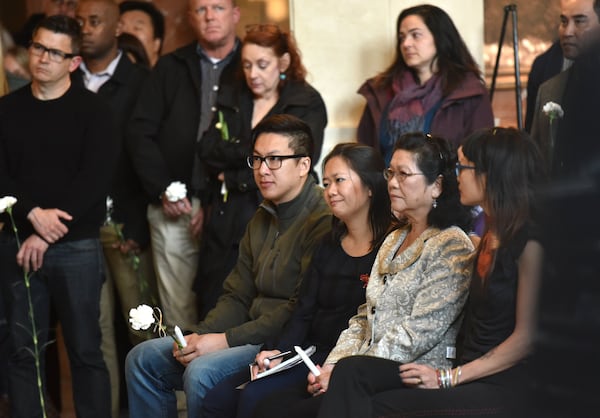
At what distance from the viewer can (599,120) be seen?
0.73 meters

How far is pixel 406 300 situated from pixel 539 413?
6.58 ft

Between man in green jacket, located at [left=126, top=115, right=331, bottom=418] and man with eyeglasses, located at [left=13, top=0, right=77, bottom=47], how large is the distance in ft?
7.67

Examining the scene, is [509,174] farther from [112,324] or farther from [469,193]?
[112,324]

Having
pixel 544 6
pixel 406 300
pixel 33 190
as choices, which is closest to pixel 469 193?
pixel 406 300

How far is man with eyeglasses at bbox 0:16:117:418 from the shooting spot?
12.8 ft

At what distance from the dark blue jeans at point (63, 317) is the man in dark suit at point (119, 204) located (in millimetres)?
420

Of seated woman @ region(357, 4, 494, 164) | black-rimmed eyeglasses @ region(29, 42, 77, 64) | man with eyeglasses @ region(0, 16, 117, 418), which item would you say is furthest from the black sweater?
seated woman @ region(357, 4, 494, 164)

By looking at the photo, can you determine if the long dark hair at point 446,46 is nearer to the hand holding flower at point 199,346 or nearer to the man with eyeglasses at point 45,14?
the hand holding flower at point 199,346

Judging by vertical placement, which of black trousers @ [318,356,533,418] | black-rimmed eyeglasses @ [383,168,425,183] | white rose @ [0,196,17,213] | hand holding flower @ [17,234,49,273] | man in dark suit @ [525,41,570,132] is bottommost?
black trousers @ [318,356,533,418]

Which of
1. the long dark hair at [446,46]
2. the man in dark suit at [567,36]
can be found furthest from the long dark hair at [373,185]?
the long dark hair at [446,46]

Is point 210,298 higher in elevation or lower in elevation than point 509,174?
lower

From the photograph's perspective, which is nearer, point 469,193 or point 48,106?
point 469,193

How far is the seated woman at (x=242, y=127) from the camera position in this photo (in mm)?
4086

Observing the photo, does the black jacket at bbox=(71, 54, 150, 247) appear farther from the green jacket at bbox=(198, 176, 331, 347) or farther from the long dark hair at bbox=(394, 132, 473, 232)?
the long dark hair at bbox=(394, 132, 473, 232)
